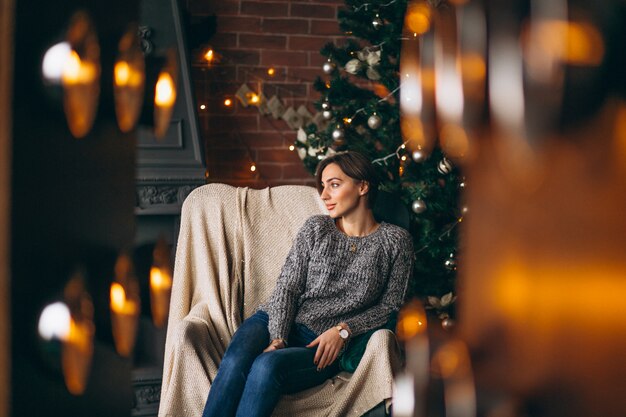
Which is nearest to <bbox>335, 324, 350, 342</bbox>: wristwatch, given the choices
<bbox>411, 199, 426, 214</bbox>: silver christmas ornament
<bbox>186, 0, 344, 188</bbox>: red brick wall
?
<bbox>411, 199, 426, 214</bbox>: silver christmas ornament

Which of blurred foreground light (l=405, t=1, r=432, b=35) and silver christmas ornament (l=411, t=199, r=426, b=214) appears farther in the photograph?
silver christmas ornament (l=411, t=199, r=426, b=214)

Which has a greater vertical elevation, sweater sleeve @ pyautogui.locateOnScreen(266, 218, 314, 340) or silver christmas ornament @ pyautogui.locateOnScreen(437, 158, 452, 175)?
silver christmas ornament @ pyautogui.locateOnScreen(437, 158, 452, 175)

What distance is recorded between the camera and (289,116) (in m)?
3.81

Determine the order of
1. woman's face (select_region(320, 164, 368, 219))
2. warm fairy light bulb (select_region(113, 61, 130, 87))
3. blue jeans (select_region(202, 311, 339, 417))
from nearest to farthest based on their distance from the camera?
warm fairy light bulb (select_region(113, 61, 130, 87)) < blue jeans (select_region(202, 311, 339, 417)) < woman's face (select_region(320, 164, 368, 219))

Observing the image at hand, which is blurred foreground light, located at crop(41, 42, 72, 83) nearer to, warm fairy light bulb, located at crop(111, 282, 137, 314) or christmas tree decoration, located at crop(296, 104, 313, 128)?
warm fairy light bulb, located at crop(111, 282, 137, 314)

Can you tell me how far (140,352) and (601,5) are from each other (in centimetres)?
332


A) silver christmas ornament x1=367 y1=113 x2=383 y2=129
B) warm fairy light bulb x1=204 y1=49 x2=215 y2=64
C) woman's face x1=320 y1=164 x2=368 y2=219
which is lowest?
woman's face x1=320 y1=164 x2=368 y2=219

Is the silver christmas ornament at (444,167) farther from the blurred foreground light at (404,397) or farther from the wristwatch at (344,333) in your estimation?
the blurred foreground light at (404,397)

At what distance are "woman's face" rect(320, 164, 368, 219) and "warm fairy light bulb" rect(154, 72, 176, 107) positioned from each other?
234cm

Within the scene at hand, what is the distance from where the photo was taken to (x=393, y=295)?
8.48 feet

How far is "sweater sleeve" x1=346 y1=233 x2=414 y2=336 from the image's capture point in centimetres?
251

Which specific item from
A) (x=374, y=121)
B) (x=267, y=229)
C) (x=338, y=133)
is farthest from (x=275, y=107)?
(x=267, y=229)

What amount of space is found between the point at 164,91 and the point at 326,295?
224cm

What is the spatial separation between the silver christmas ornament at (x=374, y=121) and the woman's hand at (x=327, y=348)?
3.32 ft
